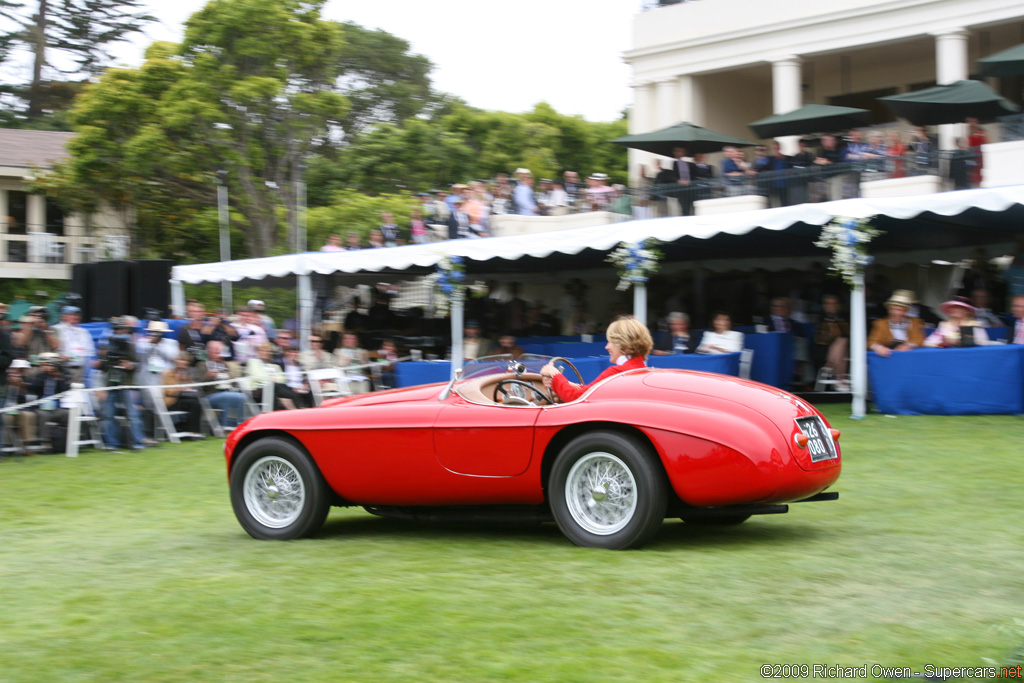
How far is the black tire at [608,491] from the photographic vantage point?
5.63 m

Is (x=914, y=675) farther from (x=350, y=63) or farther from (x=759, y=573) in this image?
(x=350, y=63)

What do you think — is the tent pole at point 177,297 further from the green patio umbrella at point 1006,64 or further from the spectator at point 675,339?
the green patio umbrella at point 1006,64

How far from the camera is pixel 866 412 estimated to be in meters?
13.2

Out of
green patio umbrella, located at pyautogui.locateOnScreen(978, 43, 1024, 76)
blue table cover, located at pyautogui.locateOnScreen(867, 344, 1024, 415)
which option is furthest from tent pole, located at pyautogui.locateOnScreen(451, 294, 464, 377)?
green patio umbrella, located at pyautogui.locateOnScreen(978, 43, 1024, 76)

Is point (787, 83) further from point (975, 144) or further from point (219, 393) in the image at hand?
point (219, 393)

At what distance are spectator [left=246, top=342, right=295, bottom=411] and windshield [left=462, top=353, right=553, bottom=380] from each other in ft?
26.6

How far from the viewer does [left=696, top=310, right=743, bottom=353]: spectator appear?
46.9 feet

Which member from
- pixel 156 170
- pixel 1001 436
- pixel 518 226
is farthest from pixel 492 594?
pixel 156 170

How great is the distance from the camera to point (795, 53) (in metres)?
23.2

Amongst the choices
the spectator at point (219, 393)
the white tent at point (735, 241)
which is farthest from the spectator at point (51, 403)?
the white tent at point (735, 241)

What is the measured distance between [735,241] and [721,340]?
2846mm

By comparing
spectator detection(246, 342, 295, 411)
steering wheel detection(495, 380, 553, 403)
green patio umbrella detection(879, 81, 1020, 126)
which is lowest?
spectator detection(246, 342, 295, 411)

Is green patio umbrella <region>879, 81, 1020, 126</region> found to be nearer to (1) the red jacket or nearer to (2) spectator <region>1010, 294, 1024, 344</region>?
(2) spectator <region>1010, 294, 1024, 344</region>

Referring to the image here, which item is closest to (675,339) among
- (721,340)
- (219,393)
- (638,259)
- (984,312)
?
(721,340)
